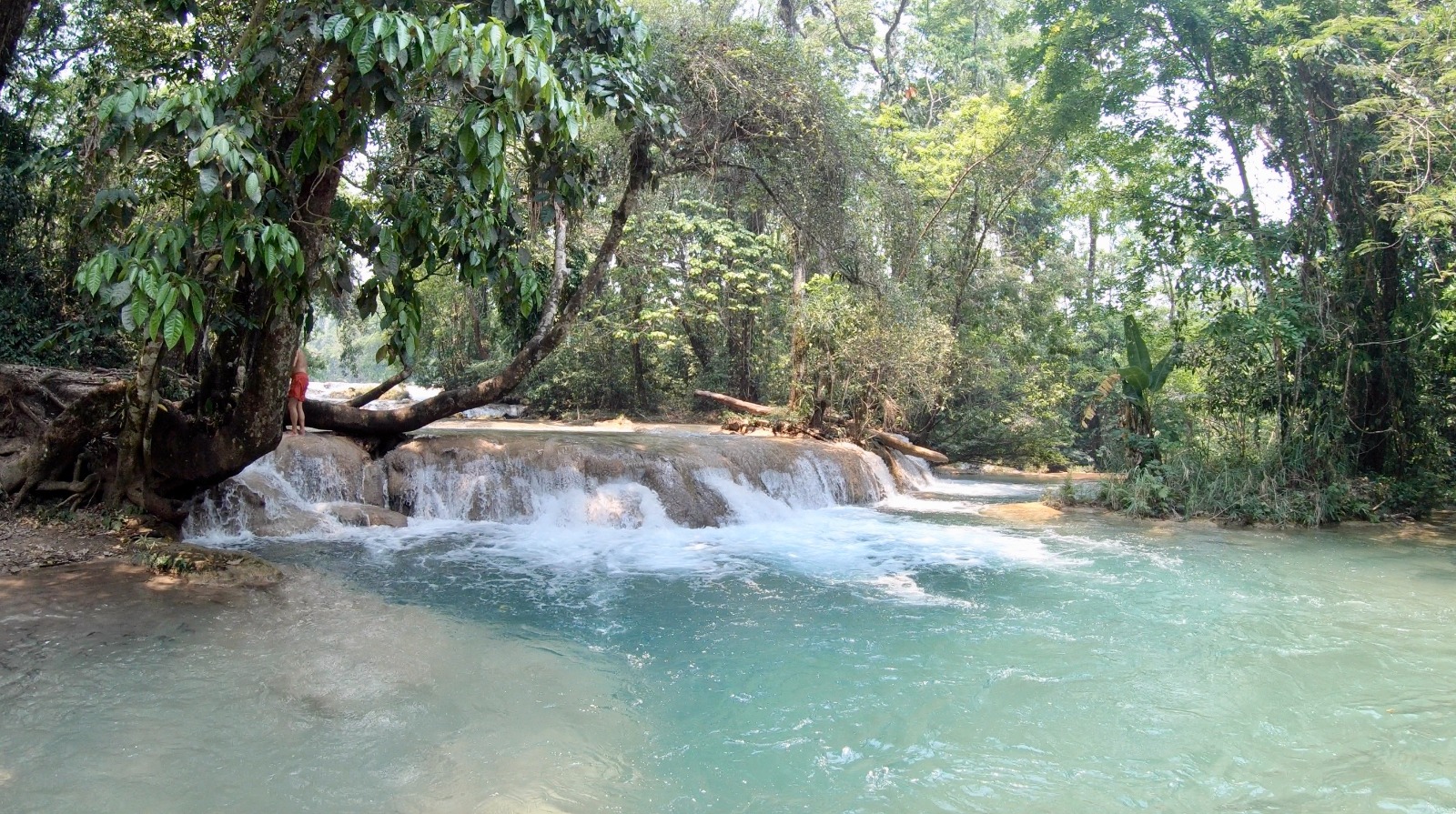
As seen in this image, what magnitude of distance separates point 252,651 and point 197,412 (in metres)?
3.36

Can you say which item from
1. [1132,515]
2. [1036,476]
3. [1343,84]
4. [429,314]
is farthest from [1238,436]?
[429,314]

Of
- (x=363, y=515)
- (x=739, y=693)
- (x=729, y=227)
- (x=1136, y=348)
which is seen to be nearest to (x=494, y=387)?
(x=363, y=515)

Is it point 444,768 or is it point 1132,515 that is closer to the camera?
point 444,768

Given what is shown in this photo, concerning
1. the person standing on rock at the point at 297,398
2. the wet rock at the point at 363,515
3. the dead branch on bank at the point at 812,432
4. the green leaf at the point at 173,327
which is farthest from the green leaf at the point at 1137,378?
the green leaf at the point at 173,327

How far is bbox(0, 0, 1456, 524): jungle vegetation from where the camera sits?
17.0 ft

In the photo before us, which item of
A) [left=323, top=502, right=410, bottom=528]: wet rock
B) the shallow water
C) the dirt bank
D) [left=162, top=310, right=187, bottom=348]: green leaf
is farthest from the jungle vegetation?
the shallow water

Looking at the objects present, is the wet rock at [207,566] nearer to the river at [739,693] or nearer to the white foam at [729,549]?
the river at [739,693]

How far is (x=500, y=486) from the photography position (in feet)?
34.2

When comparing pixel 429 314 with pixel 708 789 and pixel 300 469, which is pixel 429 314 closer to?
pixel 300 469

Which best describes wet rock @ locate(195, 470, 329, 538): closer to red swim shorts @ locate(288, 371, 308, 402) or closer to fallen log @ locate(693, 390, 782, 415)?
red swim shorts @ locate(288, 371, 308, 402)

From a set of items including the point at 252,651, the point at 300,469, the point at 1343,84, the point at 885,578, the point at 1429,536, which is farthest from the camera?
the point at 1343,84

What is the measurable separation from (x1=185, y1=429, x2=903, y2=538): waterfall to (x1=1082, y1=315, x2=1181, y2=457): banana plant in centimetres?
535

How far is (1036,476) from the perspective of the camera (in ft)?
62.6

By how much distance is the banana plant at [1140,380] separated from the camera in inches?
493
